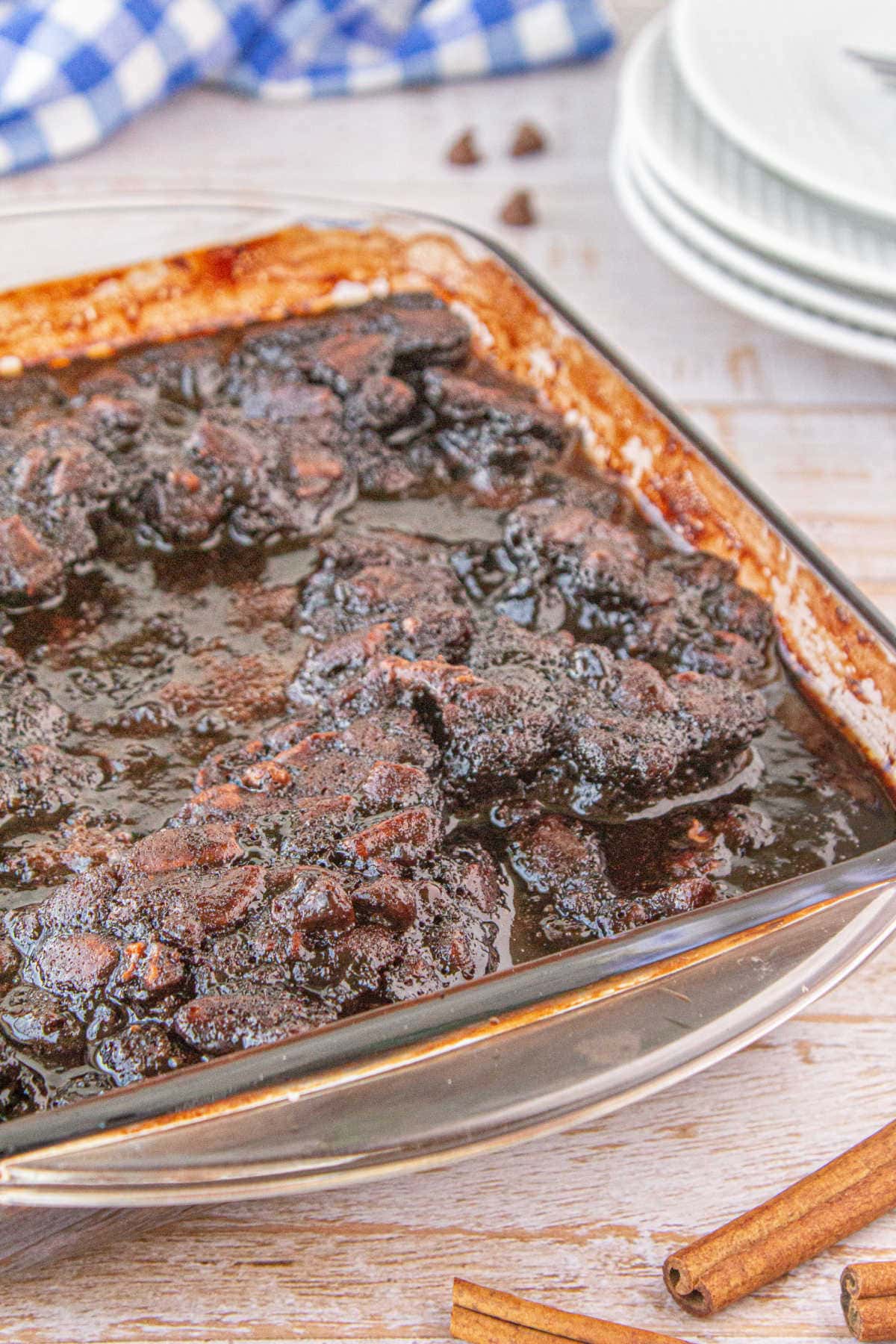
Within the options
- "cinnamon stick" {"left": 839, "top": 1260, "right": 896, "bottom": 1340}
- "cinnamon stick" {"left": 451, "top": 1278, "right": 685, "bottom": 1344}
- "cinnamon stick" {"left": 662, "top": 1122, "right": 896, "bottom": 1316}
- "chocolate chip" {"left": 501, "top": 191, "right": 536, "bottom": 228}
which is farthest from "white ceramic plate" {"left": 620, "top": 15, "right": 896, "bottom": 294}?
"cinnamon stick" {"left": 451, "top": 1278, "right": 685, "bottom": 1344}

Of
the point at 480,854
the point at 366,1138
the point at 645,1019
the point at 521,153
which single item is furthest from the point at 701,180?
the point at 366,1138

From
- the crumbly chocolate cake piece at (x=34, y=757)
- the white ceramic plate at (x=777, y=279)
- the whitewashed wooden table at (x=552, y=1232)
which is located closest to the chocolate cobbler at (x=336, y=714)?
the crumbly chocolate cake piece at (x=34, y=757)

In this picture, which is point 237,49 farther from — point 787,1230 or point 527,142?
point 787,1230

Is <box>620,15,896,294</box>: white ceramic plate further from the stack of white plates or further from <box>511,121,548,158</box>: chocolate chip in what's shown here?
<box>511,121,548,158</box>: chocolate chip

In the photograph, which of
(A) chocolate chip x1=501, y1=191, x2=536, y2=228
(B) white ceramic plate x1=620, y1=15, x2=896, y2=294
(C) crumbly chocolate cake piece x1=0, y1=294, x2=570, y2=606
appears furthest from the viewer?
(A) chocolate chip x1=501, y1=191, x2=536, y2=228

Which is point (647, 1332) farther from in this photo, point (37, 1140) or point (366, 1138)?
point (37, 1140)

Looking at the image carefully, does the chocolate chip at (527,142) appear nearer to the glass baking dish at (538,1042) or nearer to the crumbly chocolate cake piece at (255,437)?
the crumbly chocolate cake piece at (255,437)
